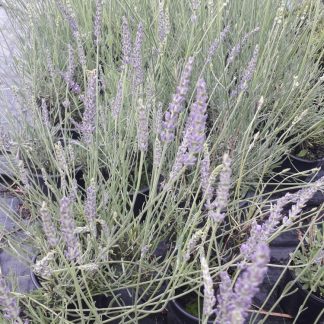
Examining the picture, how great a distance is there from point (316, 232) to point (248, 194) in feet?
1.50

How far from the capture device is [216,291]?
125 centimetres

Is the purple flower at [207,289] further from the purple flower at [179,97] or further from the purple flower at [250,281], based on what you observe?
the purple flower at [179,97]

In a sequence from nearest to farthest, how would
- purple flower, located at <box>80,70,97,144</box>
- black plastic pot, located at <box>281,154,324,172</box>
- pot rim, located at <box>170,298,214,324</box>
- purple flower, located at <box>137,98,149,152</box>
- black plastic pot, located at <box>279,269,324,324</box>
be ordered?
purple flower, located at <box>137,98,149,152</box>
purple flower, located at <box>80,70,97,144</box>
pot rim, located at <box>170,298,214,324</box>
black plastic pot, located at <box>279,269,324,324</box>
black plastic pot, located at <box>281,154,324,172</box>

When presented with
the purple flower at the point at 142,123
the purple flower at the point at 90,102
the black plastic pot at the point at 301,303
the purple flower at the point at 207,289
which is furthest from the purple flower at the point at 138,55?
the black plastic pot at the point at 301,303

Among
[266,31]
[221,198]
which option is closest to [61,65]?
[266,31]

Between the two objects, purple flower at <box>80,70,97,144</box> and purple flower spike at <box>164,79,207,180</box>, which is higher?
purple flower spike at <box>164,79,207,180</box>

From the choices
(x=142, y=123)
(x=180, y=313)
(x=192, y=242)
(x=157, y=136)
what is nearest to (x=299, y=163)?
(x=180, y=313)

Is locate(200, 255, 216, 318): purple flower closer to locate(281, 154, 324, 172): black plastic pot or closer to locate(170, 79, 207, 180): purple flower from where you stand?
locate(170, 79, 207, 180): purple flower

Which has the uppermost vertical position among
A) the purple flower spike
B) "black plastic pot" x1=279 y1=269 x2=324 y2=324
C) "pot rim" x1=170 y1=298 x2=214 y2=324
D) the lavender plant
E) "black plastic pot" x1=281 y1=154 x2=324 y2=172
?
the purple flower spike

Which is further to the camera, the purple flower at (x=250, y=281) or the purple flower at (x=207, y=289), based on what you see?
the purple flower at (x=207, y=289)

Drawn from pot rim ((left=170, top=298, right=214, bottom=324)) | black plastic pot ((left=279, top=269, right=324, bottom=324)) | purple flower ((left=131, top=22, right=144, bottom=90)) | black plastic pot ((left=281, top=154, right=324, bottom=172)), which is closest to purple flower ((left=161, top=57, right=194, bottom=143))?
purple flower ((left=131, top=22, right=144, bottom=90))

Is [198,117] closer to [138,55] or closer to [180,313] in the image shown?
[138,55]

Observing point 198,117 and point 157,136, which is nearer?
point 198,117

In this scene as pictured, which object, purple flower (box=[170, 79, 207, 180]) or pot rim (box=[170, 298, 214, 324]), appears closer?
purple flower (box=[170, 79, 207, 180])
